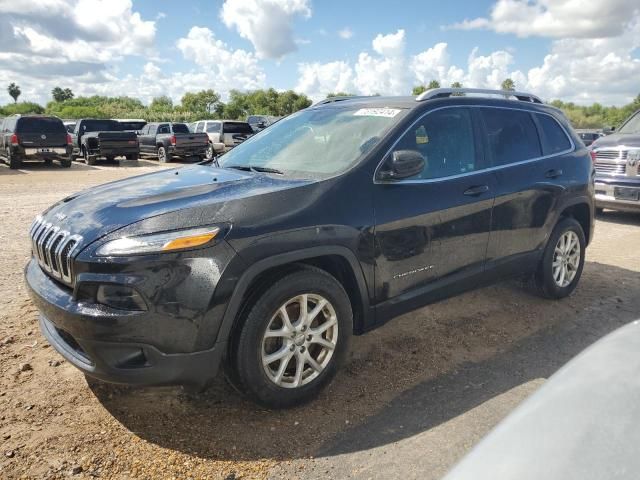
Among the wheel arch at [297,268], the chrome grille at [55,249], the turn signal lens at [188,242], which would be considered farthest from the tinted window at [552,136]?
the chrome grille at [55,249]

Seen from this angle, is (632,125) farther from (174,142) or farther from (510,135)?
(174,142)

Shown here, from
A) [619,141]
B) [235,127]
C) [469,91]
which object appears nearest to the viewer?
[469,91]

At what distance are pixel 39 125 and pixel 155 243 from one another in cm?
1809

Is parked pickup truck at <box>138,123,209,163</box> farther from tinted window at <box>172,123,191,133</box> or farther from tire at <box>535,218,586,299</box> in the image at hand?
tire at <box>535,218,586,299</box>

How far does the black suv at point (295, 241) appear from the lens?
255 cm

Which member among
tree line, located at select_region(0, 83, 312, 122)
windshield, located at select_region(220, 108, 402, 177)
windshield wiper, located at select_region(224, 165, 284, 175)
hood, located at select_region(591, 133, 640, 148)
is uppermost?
tree line, located at select_region(0, 83, 312, 122)

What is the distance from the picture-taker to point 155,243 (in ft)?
8.34

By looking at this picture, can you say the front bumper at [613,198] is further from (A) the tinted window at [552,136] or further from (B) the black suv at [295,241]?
(B) the black suv at [295,241]

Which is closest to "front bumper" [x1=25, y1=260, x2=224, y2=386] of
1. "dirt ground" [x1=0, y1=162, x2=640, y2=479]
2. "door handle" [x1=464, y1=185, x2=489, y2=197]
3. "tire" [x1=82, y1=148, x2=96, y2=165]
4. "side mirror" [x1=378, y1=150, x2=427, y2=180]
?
"dirt ground" [x1=0, y1=162, x2=640, y2=479]

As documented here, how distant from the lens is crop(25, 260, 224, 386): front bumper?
8.18 ft

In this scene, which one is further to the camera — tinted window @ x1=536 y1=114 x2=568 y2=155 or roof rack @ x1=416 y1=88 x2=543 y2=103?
tinted window @ x1=536 y1=114 x2=568 y2=155

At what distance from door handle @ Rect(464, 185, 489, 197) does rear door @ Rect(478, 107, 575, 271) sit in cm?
16

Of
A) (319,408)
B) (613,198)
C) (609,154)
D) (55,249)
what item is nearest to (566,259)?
(319,408)

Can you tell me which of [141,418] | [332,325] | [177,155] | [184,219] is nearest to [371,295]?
[332,325]
